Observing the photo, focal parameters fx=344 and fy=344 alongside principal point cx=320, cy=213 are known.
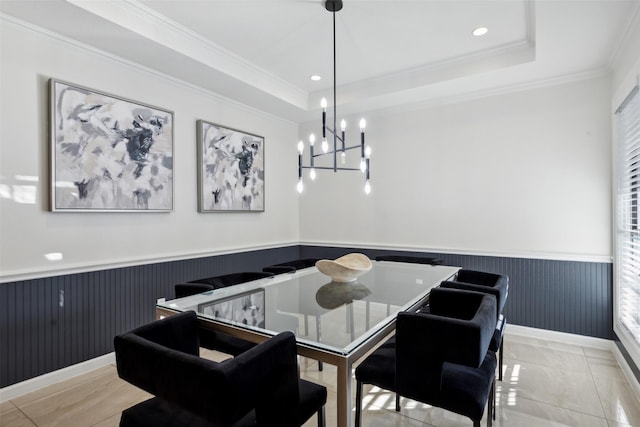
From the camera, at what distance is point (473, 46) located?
313 cm

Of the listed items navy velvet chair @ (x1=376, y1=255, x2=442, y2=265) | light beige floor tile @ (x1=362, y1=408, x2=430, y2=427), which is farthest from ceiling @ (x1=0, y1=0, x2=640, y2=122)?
light beige floor tile @ (x1=362, y1=408, x2=430, y2=427)

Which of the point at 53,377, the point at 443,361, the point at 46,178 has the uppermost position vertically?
the point at 46,178

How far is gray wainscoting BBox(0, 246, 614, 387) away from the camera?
2408mm

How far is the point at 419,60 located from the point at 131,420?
357 cm

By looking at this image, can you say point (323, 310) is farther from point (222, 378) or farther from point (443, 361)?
point (222, 378)

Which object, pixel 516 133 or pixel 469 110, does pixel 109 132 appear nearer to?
pixel 469 110

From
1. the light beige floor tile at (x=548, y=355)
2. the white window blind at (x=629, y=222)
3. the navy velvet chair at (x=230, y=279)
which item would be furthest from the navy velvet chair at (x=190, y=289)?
the white window blind at (x=629, y=222)

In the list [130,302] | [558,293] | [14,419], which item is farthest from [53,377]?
[558,293]

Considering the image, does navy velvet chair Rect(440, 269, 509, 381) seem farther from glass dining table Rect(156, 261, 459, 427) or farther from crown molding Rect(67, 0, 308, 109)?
crown molding Rect(67, 0, 308, 109)

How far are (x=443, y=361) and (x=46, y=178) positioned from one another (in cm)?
286

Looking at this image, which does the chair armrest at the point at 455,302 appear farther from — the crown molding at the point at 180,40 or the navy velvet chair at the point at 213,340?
the crown molding at the point at 180,40

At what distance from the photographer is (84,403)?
92.0 inches

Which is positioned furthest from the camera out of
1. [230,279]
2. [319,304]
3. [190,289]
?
[230,279]

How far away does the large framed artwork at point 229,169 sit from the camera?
11.9 feet
